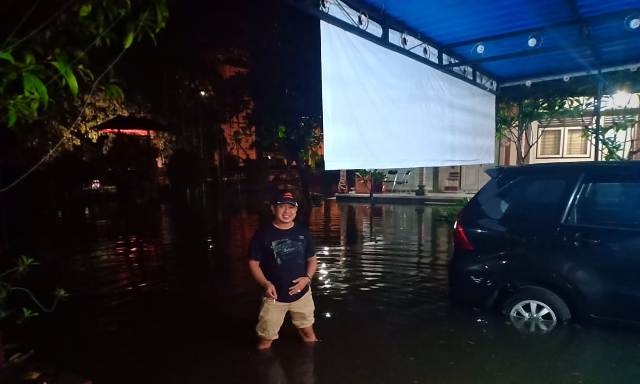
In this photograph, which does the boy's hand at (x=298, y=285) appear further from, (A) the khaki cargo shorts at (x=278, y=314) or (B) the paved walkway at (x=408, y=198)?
(B) the paved walkway at (x=408, y=198)

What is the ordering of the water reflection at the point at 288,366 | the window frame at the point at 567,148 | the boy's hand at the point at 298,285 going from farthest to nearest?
the window frame at the point at 567,148
the boy's hand at the point at 298,285
the water reflection at the point at 288,366

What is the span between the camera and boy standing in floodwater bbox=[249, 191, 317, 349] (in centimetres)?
346

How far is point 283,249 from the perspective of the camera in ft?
11.4

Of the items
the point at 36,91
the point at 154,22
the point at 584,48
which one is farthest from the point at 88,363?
the point at 584,48

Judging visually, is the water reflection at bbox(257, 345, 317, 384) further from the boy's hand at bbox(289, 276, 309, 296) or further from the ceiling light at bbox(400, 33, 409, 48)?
the ceiling light at bbox(400, 33, 409, 48)

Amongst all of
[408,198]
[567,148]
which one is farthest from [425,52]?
[567,148]

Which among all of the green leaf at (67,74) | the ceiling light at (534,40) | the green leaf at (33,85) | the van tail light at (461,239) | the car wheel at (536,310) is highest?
the ceiling light at (534,40)

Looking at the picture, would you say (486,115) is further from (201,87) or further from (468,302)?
(201,87)

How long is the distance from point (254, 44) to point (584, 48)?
771 cm

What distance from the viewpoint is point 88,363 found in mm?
3660

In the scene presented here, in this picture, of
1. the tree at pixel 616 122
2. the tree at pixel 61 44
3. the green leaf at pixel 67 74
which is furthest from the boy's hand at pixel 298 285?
the tree at pixel 616 122

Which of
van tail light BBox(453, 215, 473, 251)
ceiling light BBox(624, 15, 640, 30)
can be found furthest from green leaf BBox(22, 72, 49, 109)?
ceiling light BBox(624, 15, 640, 30)

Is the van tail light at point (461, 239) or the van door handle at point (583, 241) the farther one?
the van tail light at point (461, 239)

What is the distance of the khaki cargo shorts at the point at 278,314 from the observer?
3574 mm
